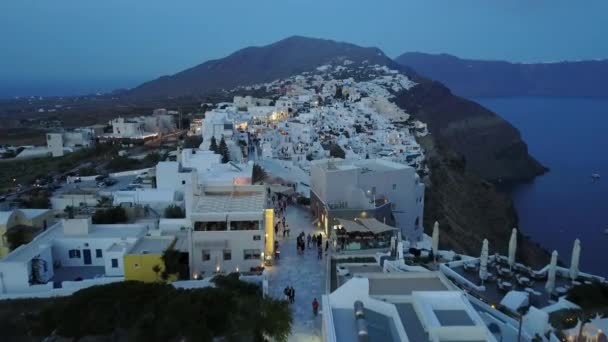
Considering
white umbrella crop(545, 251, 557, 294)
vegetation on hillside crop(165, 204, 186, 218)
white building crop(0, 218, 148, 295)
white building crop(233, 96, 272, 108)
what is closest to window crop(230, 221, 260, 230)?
white building crop(0, 218, 148, 295)

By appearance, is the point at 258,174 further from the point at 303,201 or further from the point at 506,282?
the point at 506,282

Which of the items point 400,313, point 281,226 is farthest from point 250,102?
point 400,313

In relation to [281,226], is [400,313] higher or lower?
higher

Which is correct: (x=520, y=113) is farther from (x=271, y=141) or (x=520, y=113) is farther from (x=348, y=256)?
(x=348, y=256)

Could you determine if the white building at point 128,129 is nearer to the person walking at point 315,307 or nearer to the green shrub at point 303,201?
the green shrub at point 303,201

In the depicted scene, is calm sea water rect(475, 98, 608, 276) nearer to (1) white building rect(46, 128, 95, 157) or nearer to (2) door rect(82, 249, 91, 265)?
(2) door rect(82, 249, 91, 265)

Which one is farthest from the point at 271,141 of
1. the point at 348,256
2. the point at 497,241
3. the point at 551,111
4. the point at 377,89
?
the point at 551,111
